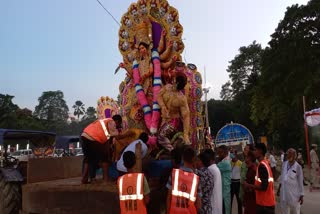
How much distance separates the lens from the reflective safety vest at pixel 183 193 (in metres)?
4.50

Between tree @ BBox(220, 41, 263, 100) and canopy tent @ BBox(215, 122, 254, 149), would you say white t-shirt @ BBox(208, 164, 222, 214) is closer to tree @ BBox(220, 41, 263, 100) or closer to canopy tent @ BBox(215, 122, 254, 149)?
canopy tent @ BBox(215, 122, 254, 149)

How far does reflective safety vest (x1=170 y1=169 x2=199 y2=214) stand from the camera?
4.50 metres

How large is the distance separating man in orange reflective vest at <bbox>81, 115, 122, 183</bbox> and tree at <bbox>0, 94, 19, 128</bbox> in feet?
150

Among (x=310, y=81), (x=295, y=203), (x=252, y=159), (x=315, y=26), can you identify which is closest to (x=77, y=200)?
(x=252, y=159)

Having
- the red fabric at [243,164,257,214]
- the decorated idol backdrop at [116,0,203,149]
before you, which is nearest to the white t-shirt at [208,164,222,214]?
the red fabric at [243,164,257,214]

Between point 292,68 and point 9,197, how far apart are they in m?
28.1

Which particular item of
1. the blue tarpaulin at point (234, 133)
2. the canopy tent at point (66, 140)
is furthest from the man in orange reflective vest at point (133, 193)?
the canopy tent at point (66, 140)

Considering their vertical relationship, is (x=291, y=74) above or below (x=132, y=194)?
above

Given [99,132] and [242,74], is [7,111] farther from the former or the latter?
[99,132]

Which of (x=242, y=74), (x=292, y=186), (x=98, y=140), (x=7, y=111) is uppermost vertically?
(x=242, y=74)

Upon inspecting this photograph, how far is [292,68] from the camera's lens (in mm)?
30984

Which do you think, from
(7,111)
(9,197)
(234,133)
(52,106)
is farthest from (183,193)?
(52,106)

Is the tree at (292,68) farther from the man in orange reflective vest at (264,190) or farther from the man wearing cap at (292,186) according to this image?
the man in orange reflective vest at (264,190)

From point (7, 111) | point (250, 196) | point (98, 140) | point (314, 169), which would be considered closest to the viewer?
point (98, 140)
